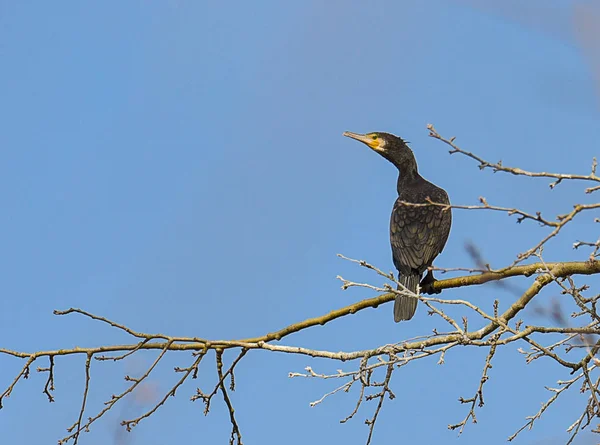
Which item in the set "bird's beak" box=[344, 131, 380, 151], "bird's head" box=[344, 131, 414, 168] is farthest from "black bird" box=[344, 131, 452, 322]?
"bird's beak" box=[344, 131, 380, 151]

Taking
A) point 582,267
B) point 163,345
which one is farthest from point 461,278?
point 163,345

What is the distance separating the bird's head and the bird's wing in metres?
1.13

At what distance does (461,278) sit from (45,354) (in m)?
2.43

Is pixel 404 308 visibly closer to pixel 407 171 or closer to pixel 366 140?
pixel 407 171

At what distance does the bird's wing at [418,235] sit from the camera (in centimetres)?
594

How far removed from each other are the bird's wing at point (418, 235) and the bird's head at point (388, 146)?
44.4 inches

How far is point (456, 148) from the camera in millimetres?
3242

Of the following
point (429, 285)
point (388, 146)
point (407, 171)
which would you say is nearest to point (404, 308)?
point (429, 285)

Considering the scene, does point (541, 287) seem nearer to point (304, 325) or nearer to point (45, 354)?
point (304, 325)

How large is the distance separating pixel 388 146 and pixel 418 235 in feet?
5.19

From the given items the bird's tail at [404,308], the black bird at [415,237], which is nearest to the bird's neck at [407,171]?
the black bird at [415,237]

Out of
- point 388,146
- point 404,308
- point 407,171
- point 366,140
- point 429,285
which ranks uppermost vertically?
point 366,140

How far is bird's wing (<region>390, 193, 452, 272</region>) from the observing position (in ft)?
19.5

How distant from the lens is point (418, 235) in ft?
19.9
